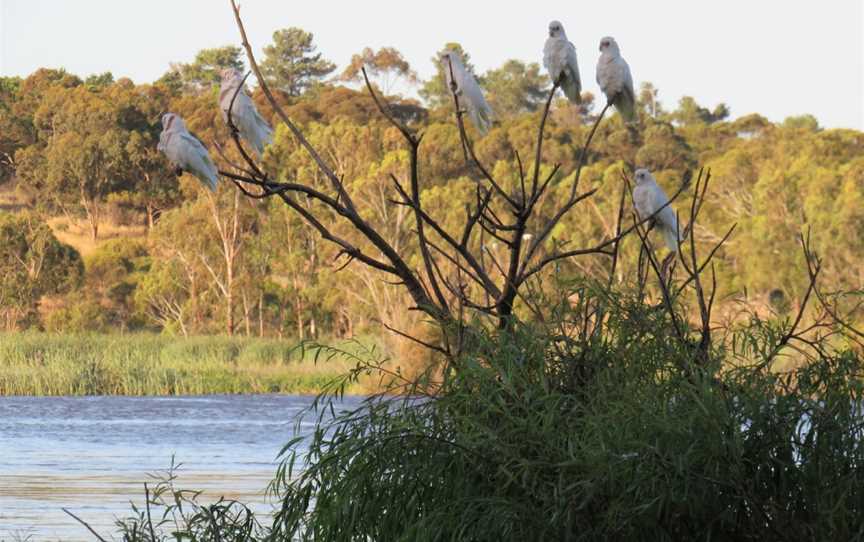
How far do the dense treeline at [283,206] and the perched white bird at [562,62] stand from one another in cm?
2247

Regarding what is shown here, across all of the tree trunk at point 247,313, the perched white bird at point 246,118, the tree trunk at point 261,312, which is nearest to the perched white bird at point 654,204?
the perched white bird at point 246,118

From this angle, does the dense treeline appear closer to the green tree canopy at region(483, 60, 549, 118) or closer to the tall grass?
the green tree canopy at region(483, 60, 549, 118)

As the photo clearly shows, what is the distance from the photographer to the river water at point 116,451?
13.4 metres

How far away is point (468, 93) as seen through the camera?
5.67 meters

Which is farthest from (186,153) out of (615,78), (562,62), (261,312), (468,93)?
(261,312)

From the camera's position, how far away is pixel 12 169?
53.2 m

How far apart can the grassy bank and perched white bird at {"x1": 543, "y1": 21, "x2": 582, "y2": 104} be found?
20.7 metres

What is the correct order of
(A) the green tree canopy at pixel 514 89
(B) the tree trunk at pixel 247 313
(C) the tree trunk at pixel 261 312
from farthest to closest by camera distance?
1. (A) the green tree canopy at pixel 514 89
2. (C) the tree trunk at pixel 261 312
3. (B) the tree trunk at pixel 247 313

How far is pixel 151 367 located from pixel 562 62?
79.8 feet

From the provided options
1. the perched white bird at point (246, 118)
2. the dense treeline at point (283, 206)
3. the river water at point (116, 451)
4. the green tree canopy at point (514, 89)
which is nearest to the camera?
the perched white bird at point (246, 118)

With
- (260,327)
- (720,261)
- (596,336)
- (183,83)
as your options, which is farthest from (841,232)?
(183,83)

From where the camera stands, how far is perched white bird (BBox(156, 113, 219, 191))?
5.61 metres

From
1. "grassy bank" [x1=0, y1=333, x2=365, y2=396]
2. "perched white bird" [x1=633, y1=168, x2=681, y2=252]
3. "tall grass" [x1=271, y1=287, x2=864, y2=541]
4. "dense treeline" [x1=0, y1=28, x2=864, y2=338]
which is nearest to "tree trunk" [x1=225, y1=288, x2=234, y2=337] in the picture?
"dense treeline" [x1=0, y1=28, x2=864, y2=338]

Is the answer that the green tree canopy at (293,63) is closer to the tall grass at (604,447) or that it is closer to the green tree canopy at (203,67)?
the green tree canopy at (203,67)
